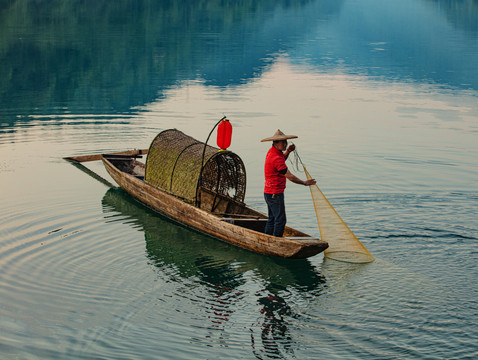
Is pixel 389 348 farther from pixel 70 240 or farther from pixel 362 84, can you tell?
pixel 362 84

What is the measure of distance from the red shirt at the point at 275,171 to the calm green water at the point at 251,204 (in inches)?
55.1

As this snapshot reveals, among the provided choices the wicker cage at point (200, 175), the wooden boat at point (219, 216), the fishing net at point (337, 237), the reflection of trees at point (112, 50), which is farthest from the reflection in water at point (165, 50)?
the fishing net at point (337, 237)

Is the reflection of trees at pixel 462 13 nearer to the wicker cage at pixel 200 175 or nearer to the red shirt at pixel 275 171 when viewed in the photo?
the wicker cage at pixel 200 175

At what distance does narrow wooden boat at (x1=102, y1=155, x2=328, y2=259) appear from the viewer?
39.1 ft

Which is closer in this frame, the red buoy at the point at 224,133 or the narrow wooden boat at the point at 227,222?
the narrow wooden boat at the point at 227,222

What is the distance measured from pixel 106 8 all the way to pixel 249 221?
2552 inches

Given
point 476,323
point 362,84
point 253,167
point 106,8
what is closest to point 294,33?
point 106,8

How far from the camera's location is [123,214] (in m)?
15.7

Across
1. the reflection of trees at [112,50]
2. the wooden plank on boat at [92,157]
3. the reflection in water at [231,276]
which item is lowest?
the reflection in water at [231,276]

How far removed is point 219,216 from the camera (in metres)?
14.2

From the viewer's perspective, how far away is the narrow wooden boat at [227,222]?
11.9 metres

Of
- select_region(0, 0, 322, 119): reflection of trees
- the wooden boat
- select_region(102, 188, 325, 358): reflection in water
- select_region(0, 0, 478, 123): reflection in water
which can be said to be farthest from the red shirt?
select_region(0, 0, 322, 119): reflection of trees

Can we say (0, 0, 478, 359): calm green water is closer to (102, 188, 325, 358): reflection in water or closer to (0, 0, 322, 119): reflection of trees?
(102, 188, 325, 358): reflection in water

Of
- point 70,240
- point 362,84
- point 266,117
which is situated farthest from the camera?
point 362,84
